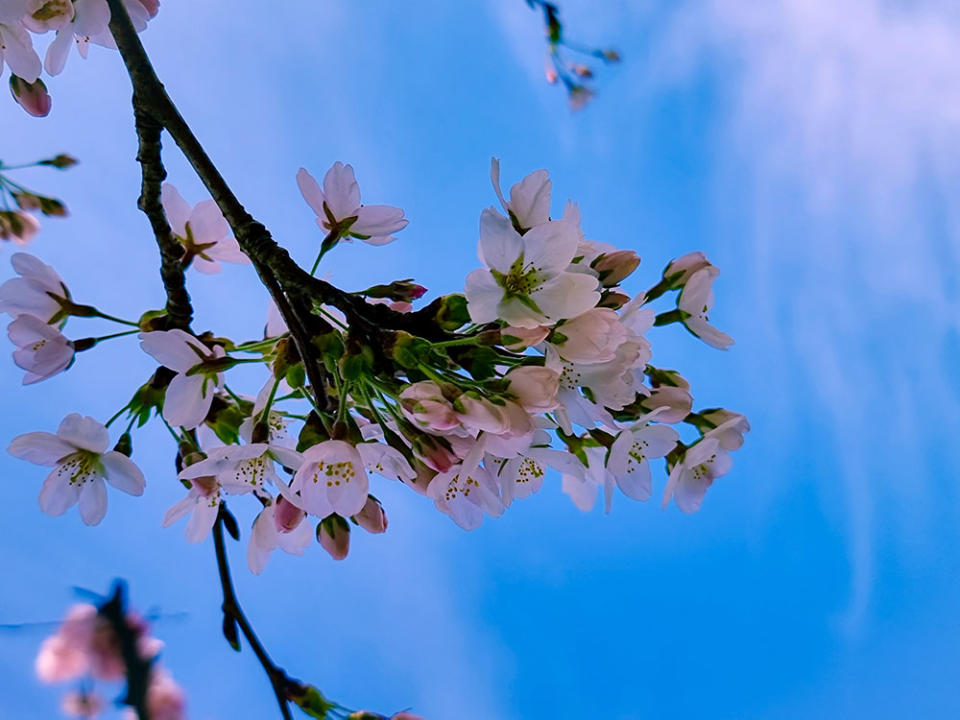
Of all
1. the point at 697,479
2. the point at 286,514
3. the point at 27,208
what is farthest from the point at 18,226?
A: the point at 697,479

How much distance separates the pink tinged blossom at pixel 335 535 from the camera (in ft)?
2.47

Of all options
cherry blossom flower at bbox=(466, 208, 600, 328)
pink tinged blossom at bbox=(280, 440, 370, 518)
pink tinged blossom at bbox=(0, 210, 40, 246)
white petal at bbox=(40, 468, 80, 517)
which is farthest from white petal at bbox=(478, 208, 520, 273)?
pink tinged blossom at bbox=(0, 210, 40, 246)

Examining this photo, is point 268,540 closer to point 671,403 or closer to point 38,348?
point 38,348

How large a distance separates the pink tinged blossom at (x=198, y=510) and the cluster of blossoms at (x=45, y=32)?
52 cm

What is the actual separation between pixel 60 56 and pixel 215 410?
1.50ft

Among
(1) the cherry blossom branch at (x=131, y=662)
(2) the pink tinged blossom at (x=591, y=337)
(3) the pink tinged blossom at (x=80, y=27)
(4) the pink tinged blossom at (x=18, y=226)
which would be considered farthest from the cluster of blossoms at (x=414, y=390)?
(4) the pink tinged blossom at (x=18, y=226)

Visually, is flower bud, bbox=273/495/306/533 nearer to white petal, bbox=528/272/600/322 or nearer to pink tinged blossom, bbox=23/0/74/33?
white petal, bbox=528/272/600/322

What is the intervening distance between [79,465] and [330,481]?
0.35 meters

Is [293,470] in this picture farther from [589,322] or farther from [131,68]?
[131,68]

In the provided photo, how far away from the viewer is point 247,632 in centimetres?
73

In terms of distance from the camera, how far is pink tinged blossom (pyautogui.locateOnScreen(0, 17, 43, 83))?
86cm

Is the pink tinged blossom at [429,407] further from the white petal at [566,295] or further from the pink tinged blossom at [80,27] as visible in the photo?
the pink tinged blossom at [80,27]

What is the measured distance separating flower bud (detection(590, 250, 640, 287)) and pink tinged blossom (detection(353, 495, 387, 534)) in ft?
1.06

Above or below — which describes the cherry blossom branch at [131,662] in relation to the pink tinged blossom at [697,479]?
below
